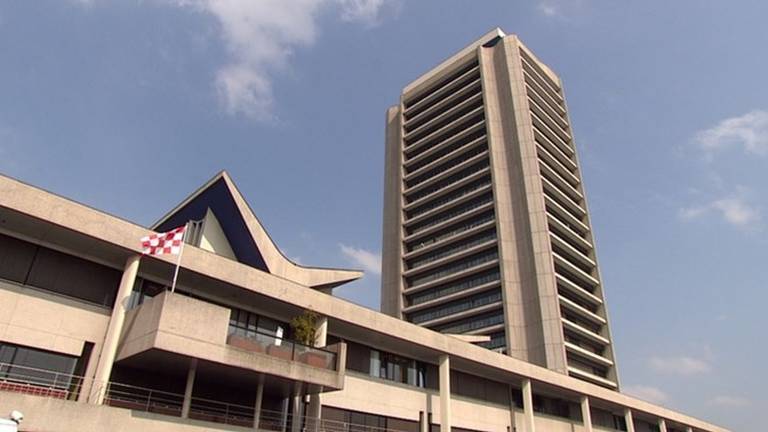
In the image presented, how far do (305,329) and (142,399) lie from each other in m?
7.56

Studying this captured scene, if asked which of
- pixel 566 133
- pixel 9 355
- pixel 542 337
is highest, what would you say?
pixel 566 133

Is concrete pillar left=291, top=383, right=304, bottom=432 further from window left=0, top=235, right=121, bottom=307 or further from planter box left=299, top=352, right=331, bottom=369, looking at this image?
window left=0, top=235, right=121, bottom=307

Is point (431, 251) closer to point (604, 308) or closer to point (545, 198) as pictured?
point (545, 198)

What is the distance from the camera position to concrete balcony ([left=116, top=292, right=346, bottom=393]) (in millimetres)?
19625

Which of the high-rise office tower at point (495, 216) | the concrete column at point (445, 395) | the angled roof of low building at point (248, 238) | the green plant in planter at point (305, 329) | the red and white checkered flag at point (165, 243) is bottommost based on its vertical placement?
the concrete column at point (445, 395)

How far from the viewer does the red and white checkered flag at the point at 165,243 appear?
69.3 feet

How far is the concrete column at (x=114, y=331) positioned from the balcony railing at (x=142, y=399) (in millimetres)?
80

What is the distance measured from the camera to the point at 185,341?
1983 centimetres

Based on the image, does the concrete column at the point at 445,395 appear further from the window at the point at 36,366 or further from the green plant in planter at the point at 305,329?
the window at the point at 36,366

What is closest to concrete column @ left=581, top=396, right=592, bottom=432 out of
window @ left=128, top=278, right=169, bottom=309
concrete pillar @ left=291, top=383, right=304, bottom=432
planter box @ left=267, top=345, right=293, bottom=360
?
concrete pillar @ left=291, top=383, right=304, bottom=432

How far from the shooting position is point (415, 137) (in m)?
88.8

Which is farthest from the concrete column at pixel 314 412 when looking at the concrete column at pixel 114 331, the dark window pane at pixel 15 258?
the dark window pane at pixel 15 258

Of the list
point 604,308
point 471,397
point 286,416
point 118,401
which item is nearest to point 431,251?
point 604,308

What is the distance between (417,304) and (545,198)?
2342 cm
